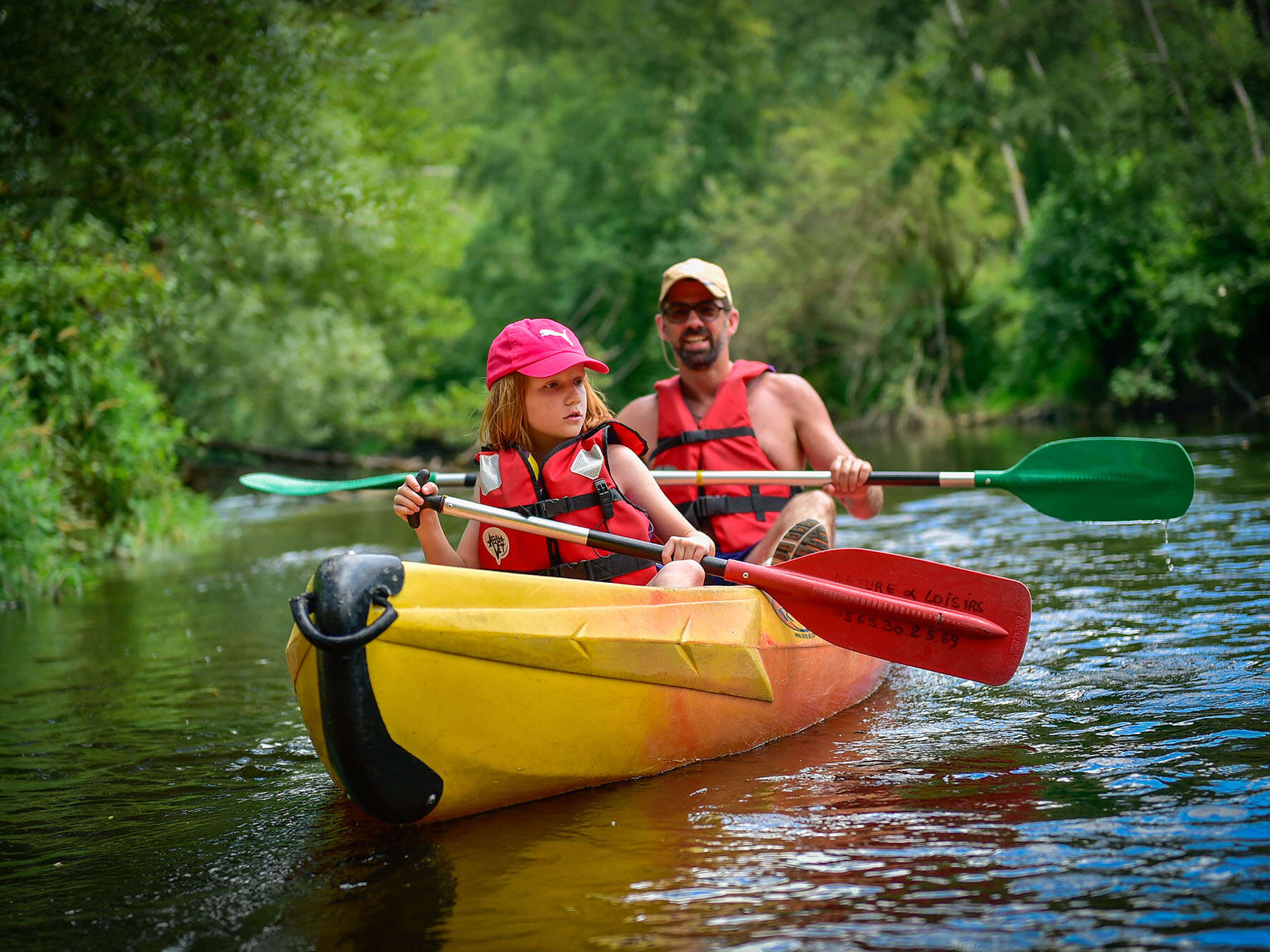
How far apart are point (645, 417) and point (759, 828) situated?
223 cm

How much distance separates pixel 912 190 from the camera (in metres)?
20.5

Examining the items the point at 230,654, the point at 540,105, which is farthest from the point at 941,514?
the point at 540,105

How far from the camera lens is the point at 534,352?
3.21 meters

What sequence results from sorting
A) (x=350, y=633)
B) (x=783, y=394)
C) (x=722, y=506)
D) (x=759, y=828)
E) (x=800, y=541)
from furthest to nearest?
1. (x=783, y=394)
2. (x=722, y=506)
3. (x=800, y=541)
4. (x=759, y=828)
5. (x=350, y=633)

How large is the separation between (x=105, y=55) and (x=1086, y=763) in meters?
6.09

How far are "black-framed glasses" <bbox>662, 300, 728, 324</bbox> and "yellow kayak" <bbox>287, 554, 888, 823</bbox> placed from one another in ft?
4.70

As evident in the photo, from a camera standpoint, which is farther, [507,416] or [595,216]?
[595,216]

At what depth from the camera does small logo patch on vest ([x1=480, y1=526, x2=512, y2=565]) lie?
10.9 ft

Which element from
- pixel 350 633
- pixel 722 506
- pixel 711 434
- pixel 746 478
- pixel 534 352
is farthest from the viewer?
pixel 711 434

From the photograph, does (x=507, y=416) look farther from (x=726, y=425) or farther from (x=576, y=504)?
(x=726, y=425)

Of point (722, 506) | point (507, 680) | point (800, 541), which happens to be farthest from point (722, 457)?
point (507, 680)

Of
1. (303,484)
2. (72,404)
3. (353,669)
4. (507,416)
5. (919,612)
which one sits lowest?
(919,612)

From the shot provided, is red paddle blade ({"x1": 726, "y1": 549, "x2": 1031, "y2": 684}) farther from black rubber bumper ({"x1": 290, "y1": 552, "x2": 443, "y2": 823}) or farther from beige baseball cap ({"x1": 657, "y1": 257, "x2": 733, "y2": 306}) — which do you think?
beige baseball cap ({"x1": 657, "y1": 257, "x2": 733, "y2": 306})

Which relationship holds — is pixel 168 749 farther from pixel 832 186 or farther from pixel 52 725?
pixel 832 186
